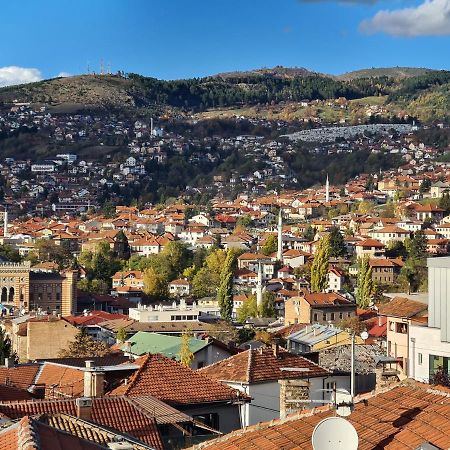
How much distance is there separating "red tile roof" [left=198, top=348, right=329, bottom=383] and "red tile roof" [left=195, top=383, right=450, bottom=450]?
6243 millimetres

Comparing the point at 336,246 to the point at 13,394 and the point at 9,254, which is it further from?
the point at 13,394

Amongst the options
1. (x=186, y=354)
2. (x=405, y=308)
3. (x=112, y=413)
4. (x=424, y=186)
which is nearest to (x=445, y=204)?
(x=424, y=186)

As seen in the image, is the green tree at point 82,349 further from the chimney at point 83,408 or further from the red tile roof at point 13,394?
the chimney at point 83,408

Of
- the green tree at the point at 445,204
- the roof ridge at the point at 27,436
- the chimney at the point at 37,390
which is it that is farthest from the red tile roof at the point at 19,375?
the green tree at the point at 445,204

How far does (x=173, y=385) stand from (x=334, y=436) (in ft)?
24.2

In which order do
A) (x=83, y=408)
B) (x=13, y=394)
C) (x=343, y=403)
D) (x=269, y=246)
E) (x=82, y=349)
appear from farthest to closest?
(x=269, y=246) < (x=82, y=349) < (x=13, y=394) < (x=83, y=408) < (x=343, y=403)

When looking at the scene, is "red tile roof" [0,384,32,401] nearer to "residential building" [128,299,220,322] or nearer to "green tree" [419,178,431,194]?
"residential building" [128,299,220,322]

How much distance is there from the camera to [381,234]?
88250 millimetres

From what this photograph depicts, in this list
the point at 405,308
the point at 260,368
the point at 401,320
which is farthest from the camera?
the point at 405,308

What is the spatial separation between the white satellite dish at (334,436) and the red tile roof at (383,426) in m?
0.78

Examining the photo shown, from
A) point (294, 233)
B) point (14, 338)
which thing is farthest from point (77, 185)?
point (14, 338)

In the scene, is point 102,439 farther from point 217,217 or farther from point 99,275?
point 217,217

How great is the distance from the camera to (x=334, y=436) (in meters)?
6.52

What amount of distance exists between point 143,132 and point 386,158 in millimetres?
45354
